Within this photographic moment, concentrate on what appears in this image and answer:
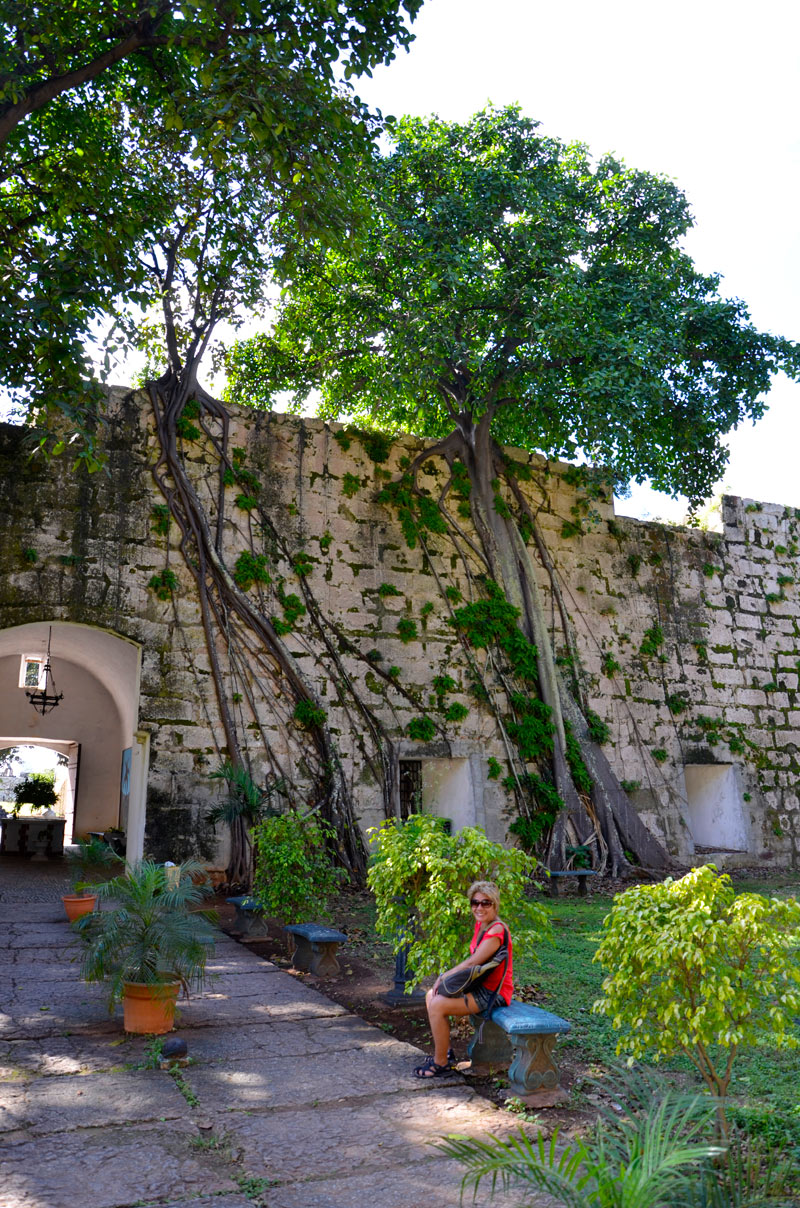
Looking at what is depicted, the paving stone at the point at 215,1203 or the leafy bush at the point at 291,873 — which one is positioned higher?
the leafy bush at the point at 291,873

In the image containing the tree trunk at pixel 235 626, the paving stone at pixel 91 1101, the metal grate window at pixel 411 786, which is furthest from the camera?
the metal grate window at pixel 411 786

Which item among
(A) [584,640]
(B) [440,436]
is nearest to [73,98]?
(B) [440,436]

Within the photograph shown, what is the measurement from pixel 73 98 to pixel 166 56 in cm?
133

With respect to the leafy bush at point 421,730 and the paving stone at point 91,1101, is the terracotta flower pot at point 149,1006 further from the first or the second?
the leafy bush at point 421,730

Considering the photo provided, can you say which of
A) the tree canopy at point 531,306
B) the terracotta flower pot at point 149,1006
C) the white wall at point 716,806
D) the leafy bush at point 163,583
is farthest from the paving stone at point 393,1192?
the white wall at point 716,806

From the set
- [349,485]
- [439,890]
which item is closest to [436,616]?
[349,485]

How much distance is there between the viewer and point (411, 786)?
10.3 metres

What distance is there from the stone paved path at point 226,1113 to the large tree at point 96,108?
439 cm

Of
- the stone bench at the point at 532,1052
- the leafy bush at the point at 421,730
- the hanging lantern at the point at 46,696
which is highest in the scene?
the hanging lantern at the point at 46,696

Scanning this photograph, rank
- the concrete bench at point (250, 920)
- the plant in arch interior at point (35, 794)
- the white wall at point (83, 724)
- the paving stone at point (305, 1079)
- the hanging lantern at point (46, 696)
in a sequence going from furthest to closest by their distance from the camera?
the white wall at point (83, 724) → the hanging lantern at point (46, 696) → the plant in arch interior at point (35, 794) → the concrete bench at point (250, 920) → the paving stone at point (305, 1079)

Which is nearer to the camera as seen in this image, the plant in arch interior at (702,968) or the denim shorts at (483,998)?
the plant in arch interior at (702,968)

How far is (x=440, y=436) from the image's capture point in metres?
12.6

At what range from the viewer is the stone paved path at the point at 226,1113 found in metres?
2.78

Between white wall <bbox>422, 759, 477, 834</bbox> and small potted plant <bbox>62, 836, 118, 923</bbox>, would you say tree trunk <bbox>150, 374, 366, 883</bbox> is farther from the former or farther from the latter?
small potted plant <bbox>62, 836, 118, 923</bbox>
